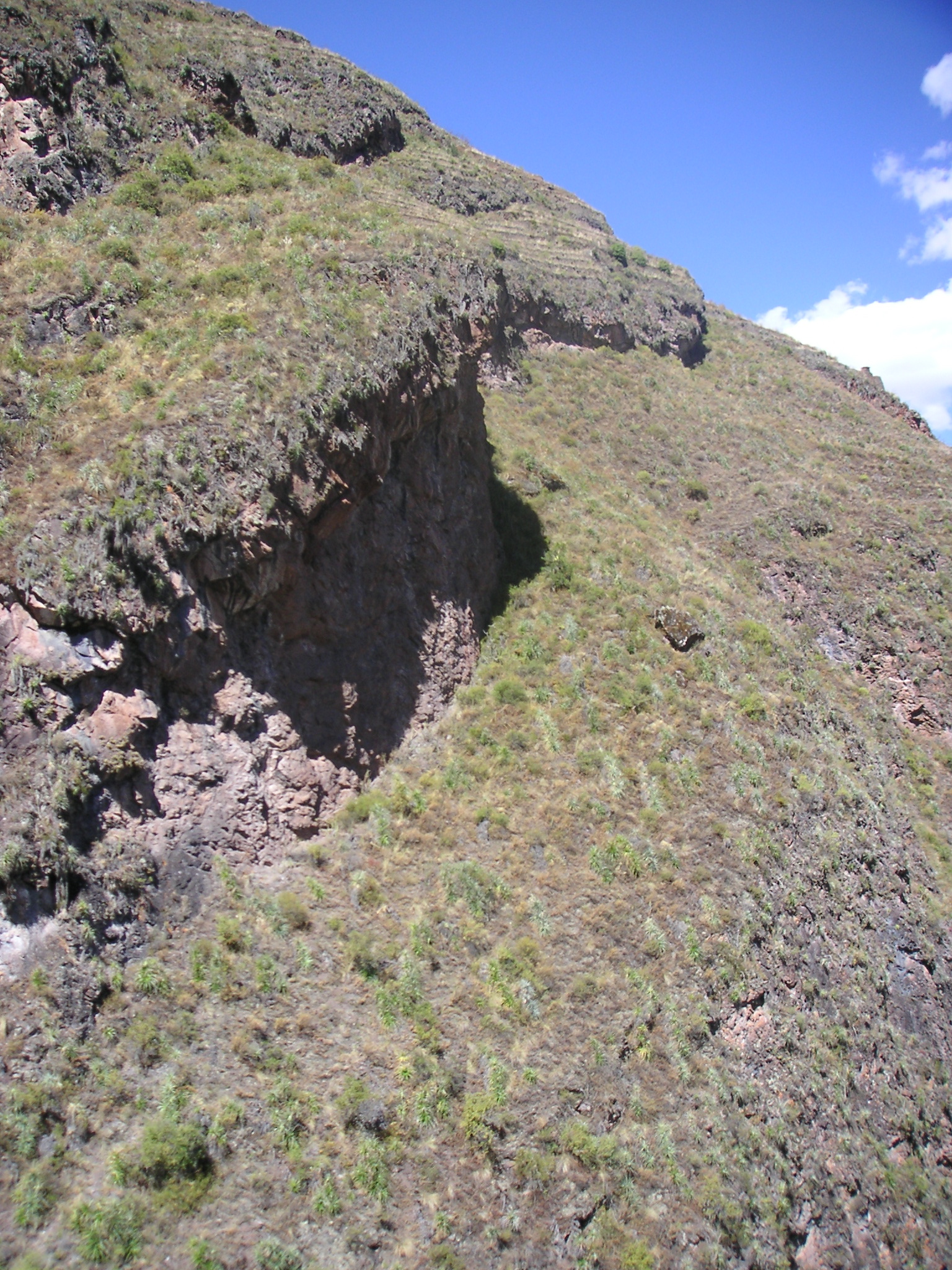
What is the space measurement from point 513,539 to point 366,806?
11.5 m

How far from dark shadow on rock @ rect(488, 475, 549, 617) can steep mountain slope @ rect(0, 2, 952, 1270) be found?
0.13 m

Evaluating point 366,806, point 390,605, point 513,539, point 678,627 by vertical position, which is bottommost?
point 366,806

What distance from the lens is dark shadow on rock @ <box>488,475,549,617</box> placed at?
73.9ft

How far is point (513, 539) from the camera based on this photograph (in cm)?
2400

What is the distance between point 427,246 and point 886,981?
73.2 feet

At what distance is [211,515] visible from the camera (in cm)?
1346

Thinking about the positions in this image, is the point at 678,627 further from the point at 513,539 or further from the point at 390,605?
the point at 390,605

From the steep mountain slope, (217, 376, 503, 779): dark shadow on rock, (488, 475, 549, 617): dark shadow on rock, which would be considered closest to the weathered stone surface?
the steep mountain slope

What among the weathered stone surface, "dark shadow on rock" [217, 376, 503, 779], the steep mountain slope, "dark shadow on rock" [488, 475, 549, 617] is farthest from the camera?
"dark shadow on rock" [488, 475, 549, 617]

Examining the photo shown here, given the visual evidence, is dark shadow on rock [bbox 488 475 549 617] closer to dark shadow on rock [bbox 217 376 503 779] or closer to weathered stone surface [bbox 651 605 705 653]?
dark shadow on rock [bbox 217 376 503 779]

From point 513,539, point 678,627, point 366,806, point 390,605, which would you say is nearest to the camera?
point 366,806

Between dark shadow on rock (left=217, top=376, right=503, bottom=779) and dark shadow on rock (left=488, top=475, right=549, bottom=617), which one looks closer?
dark shadow on rock (left=217, top=376, right=503, bottom=779)

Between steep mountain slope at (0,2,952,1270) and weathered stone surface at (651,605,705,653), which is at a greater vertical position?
weathered stone surface at (651,605,705,653)

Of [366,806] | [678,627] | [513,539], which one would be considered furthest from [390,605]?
[678,627]
